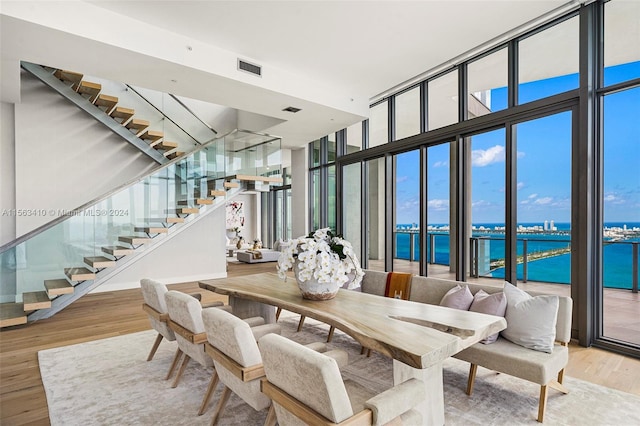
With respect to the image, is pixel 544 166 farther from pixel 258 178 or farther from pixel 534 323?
pixel 258 178

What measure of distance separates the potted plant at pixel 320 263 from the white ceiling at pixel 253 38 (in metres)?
2.63

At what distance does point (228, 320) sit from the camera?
1.95 meters

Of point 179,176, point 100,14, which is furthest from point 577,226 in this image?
point 179,176

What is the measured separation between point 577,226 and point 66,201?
7.92 metres

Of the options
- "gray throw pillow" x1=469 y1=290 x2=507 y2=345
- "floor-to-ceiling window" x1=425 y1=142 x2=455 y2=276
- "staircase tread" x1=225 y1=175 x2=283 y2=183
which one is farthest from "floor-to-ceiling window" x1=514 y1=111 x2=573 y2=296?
"staircase tread" x1=225 y1=175 x2=283 y2=183

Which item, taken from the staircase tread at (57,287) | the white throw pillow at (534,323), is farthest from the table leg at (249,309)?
the staircase tread at (57,287)

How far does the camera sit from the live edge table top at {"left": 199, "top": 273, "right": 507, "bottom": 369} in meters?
1.88

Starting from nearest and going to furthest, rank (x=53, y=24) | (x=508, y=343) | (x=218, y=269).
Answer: (x=508, y=343) → (x=53, y=24) → (x=218, y=269)

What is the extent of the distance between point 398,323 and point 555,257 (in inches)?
129

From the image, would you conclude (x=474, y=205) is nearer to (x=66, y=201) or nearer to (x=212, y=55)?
(x=212, y=55)

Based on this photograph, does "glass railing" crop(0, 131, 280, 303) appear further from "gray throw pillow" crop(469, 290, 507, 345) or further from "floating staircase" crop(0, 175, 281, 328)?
"gray throw pillow" crop(469, 290, 507, 345)

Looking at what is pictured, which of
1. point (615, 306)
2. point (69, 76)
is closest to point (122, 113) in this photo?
point (69, 76)

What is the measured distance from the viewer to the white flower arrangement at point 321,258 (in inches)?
108

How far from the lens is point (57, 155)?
641 centimetres
